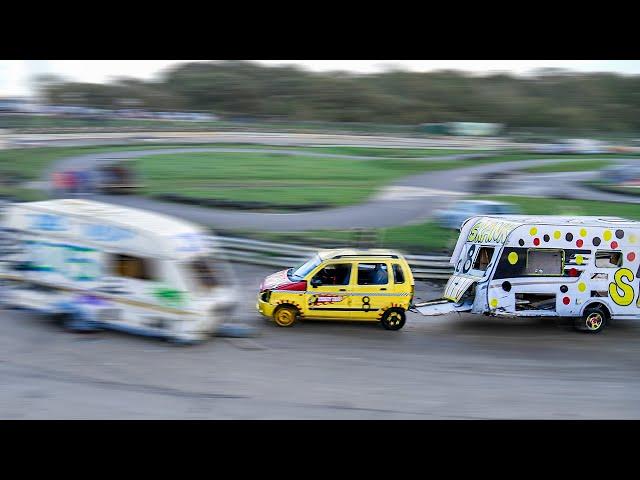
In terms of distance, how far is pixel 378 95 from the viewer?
49406mm

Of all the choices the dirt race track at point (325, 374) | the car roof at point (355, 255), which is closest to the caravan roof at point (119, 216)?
the dirt race track at point (325, 374)

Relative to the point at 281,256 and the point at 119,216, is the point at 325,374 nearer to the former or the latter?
the point at 119,216

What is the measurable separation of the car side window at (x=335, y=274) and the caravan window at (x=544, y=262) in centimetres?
389

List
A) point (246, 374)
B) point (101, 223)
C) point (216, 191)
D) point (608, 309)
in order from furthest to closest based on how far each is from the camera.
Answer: point (216, 191) < point (608, 309) < point (101, 223) < point (246, 374)

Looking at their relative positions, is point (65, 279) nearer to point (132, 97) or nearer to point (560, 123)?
point (132, 97)

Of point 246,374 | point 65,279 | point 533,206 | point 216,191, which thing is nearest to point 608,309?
point 246,374

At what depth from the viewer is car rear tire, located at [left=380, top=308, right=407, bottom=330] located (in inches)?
583

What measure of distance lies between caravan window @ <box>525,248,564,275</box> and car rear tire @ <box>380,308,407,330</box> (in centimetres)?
289

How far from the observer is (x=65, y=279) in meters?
13.9

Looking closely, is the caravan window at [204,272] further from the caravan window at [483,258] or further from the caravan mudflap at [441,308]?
the caravan window at [483,258]

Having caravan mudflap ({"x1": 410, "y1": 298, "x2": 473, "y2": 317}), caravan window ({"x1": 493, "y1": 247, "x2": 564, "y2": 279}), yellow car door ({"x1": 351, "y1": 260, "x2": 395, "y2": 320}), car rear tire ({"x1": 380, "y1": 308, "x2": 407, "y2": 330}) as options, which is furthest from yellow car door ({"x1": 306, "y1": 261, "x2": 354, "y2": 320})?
caravan window ({"x1": 493, "y1": 247, "x2": 564, "y2": 279})

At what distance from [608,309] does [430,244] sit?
822 centimetres

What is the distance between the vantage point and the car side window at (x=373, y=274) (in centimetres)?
1484

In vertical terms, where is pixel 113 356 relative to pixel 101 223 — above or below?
below
